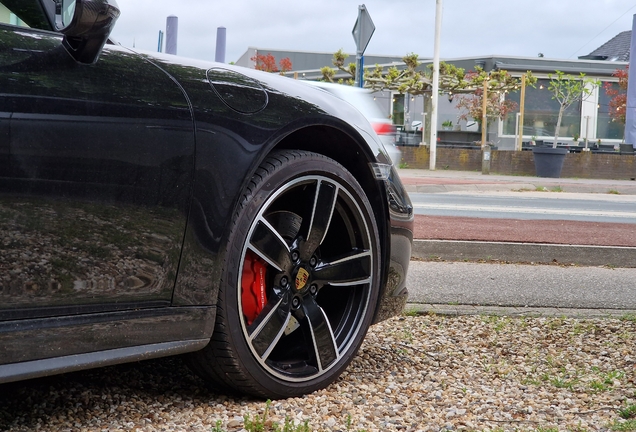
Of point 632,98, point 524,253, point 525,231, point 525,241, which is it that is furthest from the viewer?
point 632,98

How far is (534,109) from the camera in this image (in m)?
31.7

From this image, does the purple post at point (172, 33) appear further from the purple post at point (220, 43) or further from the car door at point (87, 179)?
the car door at point (87, 179)

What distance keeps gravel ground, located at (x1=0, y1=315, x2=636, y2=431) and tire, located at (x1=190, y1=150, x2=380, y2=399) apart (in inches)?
4.8

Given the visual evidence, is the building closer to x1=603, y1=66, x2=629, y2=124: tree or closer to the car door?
x1=603, y1=66, x2=629, y2=124: tree

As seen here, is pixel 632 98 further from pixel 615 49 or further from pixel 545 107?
pixel 615 49

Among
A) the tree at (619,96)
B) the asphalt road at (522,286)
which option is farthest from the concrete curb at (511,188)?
the tree at (619,96)

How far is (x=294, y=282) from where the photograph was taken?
2715mm

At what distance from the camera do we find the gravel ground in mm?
2527

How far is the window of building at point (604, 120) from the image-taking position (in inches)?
1281

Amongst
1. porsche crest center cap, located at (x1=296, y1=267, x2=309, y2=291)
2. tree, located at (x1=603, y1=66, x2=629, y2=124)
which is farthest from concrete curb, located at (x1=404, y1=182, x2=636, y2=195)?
tree, located at (x1=603, y1=66, x2=629, y2=124)

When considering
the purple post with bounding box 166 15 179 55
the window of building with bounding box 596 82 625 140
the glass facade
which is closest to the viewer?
the purple post with bounding box 166 15 179 55

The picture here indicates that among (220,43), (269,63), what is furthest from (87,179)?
(269,63)

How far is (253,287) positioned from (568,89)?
94.2ft

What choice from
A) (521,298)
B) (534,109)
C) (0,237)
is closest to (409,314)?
(521,298)
